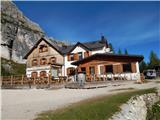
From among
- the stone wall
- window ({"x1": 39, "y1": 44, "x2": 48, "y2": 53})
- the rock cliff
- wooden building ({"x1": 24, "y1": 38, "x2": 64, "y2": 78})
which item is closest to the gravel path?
the stone wall

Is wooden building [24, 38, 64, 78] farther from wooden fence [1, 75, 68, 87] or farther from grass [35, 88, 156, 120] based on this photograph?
grass [35, 88, 156, 120]

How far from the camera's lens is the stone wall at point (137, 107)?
35.1 ft

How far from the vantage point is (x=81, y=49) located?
40.4 m

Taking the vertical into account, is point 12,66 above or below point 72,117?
above

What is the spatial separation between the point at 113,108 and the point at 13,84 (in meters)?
19.9

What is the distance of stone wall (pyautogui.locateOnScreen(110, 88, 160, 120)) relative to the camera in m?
10.7

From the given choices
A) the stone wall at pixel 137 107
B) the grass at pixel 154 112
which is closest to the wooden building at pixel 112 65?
the stone wall at pixel 137 107

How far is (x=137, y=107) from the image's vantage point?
43.3ft

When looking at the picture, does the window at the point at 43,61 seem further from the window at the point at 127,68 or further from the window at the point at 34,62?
the window at the point at 127,68

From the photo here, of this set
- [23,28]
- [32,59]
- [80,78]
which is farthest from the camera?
[23,28]

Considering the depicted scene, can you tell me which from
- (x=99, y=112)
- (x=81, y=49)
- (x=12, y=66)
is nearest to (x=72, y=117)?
(x=99, y=112)

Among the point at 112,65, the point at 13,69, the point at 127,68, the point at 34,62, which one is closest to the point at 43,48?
the point at 34,62

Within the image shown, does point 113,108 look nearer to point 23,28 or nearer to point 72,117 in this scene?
point 72,117

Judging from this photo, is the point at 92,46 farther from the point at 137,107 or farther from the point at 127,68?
the point at 137,107
